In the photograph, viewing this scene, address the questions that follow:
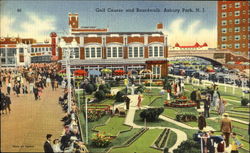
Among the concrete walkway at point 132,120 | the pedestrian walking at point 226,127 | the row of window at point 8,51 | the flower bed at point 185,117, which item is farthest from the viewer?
the flower bed at point 185,117

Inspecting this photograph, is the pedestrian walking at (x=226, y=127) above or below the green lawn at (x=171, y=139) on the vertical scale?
above

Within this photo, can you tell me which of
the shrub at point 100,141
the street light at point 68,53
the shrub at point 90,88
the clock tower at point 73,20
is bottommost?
the shrub at point 100,141

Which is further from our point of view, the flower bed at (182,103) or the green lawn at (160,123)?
the flower bed at (182,103)

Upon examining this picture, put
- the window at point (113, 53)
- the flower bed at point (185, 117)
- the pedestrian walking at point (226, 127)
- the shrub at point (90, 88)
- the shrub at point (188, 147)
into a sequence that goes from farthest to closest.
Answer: the window at point (113, 53) → the shrub at point (90, 88) → the flower bed at point (185, 117) → the pedestrian walking at point (226, 127) → the shrub at point (188, 147)

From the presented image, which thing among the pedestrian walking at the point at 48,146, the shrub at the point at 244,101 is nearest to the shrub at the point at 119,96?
the pedestrian walking at the point at 48,146

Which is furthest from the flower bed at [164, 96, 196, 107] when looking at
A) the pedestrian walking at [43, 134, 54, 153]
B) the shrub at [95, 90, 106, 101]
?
the pedestrian walking at [43, 134, 54, 153]

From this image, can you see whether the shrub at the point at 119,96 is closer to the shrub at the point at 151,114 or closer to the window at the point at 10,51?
the shrub at the point at 151,114

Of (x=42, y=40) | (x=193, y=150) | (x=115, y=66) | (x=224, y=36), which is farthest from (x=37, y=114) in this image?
(x=224, y=36)
